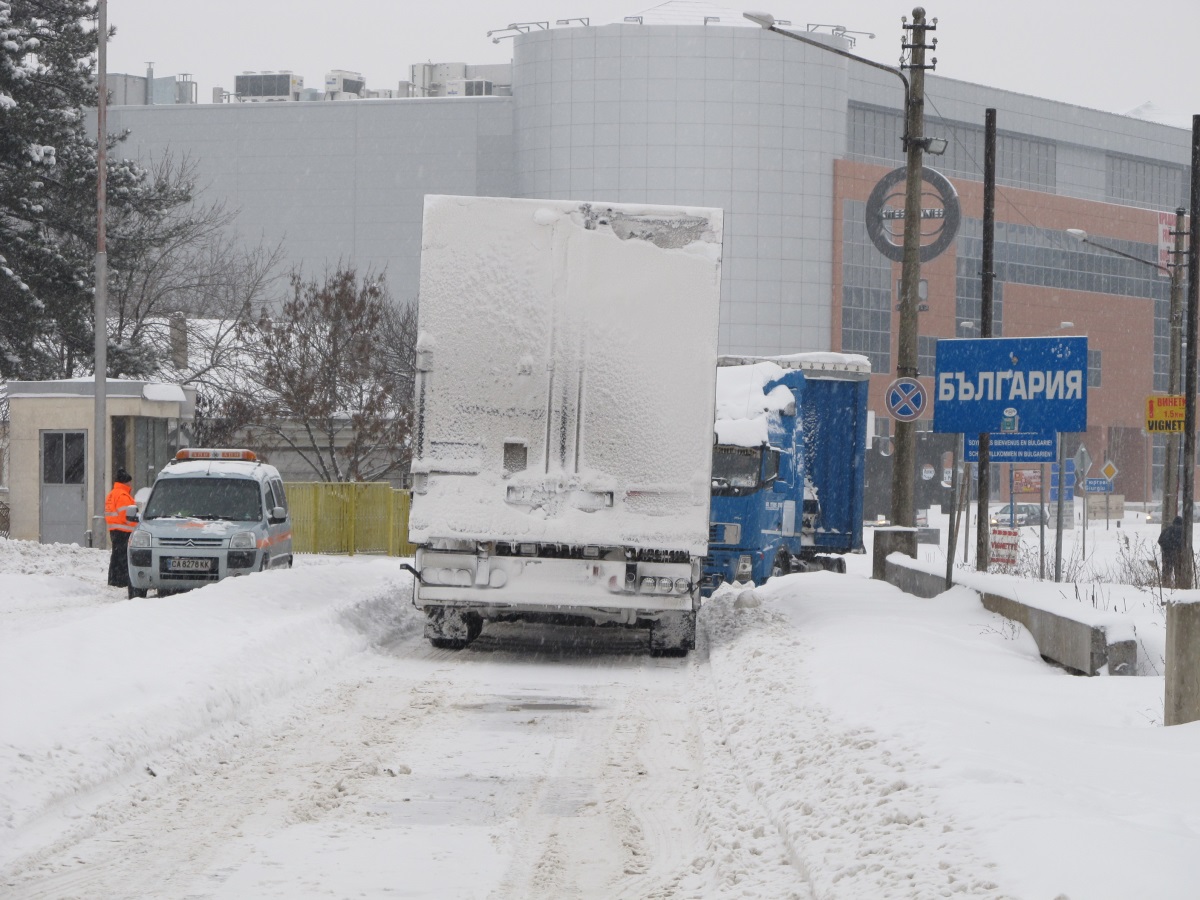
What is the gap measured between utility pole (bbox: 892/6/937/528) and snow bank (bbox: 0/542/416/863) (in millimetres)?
7204

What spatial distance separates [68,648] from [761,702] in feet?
17.0

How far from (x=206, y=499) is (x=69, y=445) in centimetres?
1307

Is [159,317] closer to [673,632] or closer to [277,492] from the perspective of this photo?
[277,492]

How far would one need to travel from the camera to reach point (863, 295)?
325 feet

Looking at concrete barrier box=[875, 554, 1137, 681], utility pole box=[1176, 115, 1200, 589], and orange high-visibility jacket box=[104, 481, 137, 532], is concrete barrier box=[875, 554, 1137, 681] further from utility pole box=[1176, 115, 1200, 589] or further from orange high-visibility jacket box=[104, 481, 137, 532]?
orange high-visibility jacket box=[104, 481, 137, 532]

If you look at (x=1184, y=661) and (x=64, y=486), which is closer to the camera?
(x=1184, y=661)

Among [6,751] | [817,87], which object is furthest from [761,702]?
[817,87]

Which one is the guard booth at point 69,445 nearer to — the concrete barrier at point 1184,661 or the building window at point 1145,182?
the concrete barrier at point 1184,661

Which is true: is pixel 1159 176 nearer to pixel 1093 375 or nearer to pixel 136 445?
pixel 1093 375

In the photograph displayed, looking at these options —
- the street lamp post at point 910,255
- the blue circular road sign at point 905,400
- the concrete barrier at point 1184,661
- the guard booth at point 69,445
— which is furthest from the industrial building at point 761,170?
the concrete barrier at point 1184,661

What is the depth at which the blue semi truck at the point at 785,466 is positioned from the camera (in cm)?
2081

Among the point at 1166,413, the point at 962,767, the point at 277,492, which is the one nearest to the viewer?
the point at 962,767

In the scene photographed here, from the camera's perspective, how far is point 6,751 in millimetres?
8438

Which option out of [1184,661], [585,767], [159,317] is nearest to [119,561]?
[585,767]
